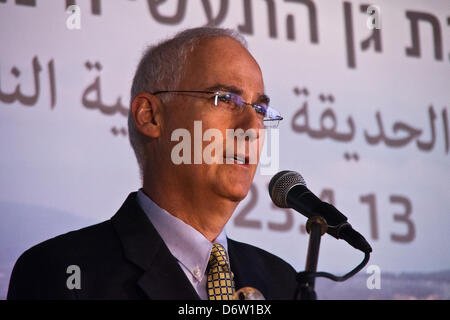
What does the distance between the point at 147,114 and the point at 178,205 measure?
1.03 feet

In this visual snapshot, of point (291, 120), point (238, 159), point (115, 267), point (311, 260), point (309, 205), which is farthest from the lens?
point (291, 120)

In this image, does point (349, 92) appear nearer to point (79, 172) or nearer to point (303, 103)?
point (303, 103)

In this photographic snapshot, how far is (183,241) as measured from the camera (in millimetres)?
2010

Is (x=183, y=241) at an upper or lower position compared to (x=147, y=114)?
lower

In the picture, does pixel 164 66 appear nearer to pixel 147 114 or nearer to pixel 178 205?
pixel 147 114

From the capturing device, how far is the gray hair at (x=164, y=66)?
2.14 meters

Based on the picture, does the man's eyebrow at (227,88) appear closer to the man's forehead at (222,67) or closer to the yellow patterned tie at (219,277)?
the man's forehead at (222,67)

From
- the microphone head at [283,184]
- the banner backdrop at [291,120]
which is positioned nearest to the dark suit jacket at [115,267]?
the microphone head at [283,184]

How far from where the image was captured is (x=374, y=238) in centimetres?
334

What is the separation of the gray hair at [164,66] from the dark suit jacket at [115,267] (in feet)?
0.69

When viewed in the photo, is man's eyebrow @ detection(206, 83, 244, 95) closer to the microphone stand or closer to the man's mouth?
the man's mouth

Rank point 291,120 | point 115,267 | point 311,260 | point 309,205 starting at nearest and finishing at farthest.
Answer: point 311,260 < point 309,205 < point 115,267 < point 291,120

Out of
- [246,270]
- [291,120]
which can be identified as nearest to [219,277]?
[246,270]
